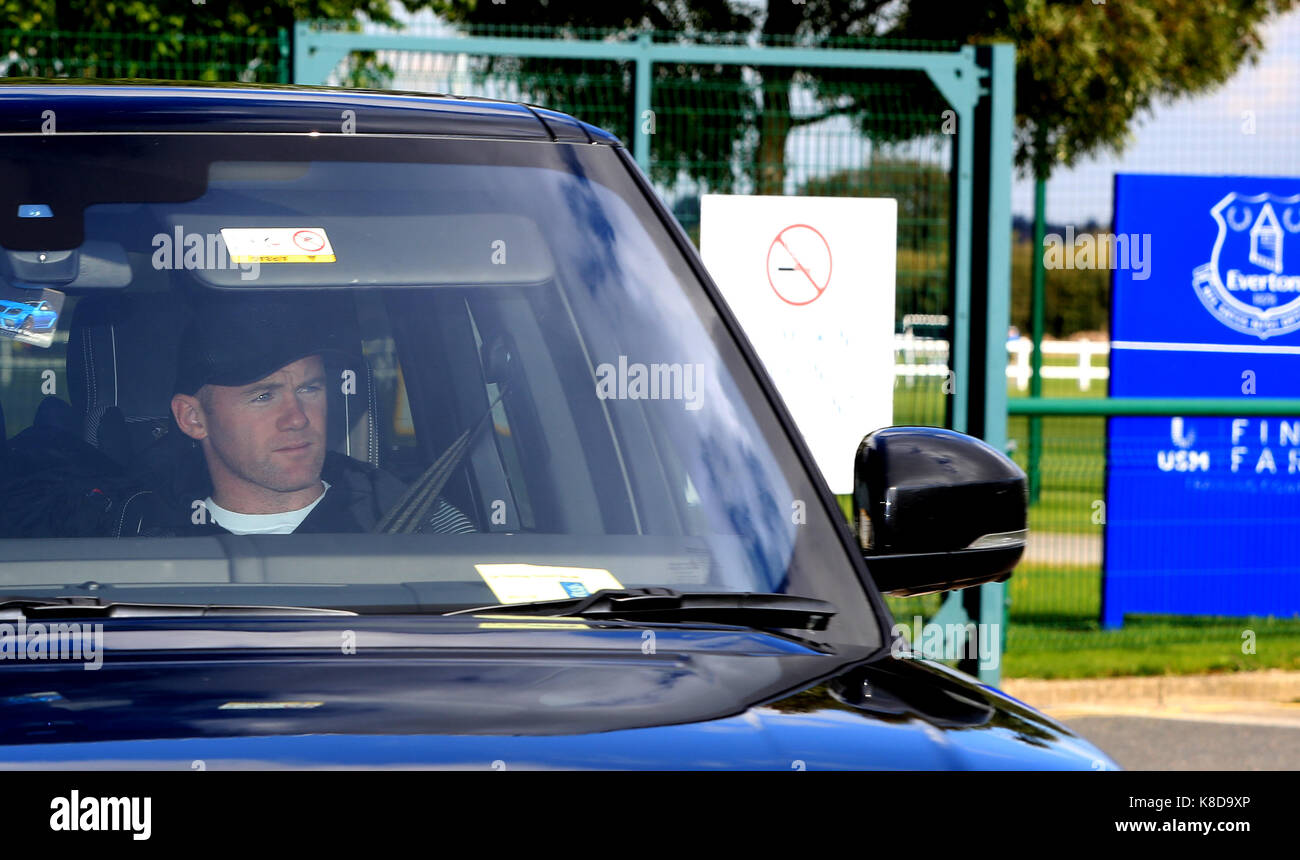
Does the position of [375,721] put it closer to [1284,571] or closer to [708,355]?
[708,355]

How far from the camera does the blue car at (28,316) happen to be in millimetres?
2640

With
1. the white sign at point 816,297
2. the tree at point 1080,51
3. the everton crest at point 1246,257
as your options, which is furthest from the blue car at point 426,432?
the tree at point 1080,51

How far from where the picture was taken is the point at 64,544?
95.1 inches

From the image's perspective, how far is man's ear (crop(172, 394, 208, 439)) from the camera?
2.63 meters

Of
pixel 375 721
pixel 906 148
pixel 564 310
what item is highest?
pixel 906 148

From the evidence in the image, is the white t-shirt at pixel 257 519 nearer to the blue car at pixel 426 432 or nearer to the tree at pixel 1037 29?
the blue car at pixel 426 432

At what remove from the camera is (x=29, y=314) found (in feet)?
8.74

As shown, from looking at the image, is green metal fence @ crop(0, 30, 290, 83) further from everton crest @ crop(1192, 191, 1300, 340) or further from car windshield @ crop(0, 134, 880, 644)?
everton crest @ crop(1192, 191, 1300, 340)

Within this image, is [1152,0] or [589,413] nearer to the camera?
[589,413]

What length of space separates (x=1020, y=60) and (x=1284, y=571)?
10187 mm

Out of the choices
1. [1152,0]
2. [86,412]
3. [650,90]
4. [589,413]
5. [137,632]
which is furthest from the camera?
[1152,0]

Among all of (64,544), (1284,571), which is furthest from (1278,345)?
(64,544)

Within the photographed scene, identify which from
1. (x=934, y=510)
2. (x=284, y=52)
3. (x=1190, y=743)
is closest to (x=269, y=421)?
(x=934, y=510)

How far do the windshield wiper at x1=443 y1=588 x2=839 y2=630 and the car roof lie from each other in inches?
34.7
